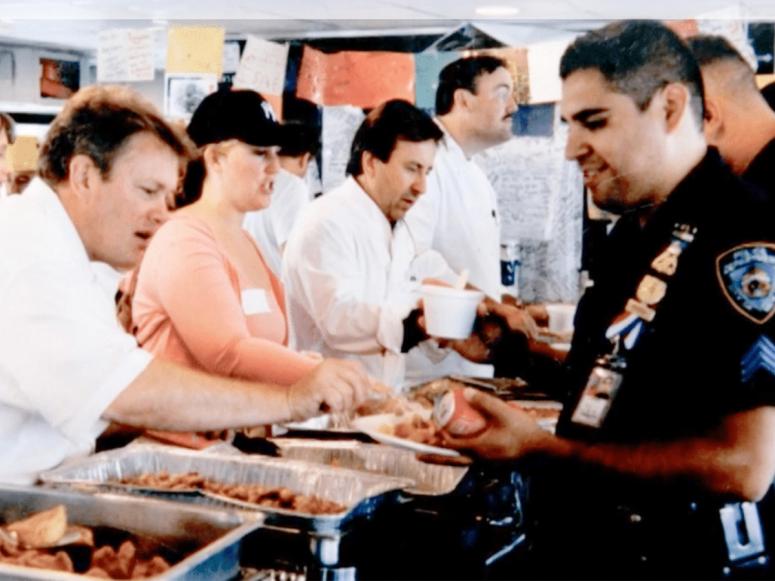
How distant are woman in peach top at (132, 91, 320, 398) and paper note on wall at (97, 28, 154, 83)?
0.22 m

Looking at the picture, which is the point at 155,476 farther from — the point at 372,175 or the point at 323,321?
the point at 372,175

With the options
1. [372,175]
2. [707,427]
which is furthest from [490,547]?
[372,175]

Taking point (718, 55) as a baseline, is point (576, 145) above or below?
below

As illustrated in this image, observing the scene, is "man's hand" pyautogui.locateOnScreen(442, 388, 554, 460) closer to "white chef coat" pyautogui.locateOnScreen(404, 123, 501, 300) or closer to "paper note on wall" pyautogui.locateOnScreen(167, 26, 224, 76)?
"white chef coat" pyautogui.locateOnScreen(404, 123, 501, 300)

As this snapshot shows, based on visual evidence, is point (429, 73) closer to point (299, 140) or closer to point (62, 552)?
point (299, 140)

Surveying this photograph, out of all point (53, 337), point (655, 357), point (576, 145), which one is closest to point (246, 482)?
point (53, 337)

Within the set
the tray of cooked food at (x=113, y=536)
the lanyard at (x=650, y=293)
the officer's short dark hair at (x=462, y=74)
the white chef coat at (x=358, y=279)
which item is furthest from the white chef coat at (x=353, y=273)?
the tray of cooked food at (x=113, y=536)

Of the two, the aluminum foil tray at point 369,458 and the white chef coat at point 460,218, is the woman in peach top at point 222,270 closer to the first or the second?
the aluminum foil tray at point 369,458

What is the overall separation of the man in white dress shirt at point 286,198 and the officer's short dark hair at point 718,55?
3.04 ft

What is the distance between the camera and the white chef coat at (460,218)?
228 cm

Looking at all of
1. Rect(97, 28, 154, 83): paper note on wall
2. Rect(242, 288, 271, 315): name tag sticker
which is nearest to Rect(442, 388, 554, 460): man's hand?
Rect(242, 288, 271, 315): name tag sticker

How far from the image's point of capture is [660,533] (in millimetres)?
1597

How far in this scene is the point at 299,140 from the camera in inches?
92.4

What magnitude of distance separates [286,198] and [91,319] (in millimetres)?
814
